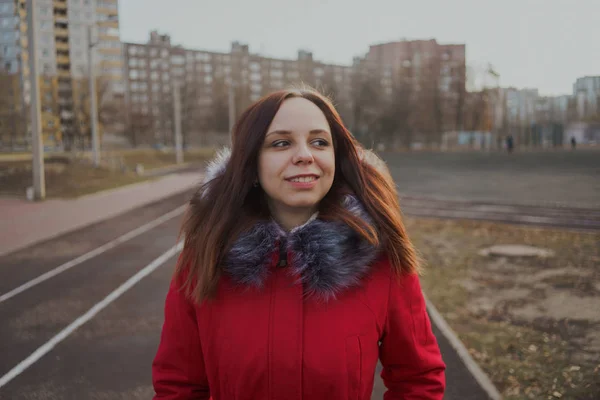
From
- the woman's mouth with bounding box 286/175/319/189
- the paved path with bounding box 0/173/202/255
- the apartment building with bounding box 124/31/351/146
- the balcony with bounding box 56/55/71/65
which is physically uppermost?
the apartment building with bounding box 124/31/351/146

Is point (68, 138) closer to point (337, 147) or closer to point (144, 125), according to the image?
point (144, 125)

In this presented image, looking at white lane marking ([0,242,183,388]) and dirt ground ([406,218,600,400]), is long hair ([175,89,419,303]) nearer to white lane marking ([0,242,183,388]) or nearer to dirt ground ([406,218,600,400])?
dirt ground ([406,218,600,400])

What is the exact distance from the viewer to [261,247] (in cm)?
198

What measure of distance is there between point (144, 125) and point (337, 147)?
68.1 metres

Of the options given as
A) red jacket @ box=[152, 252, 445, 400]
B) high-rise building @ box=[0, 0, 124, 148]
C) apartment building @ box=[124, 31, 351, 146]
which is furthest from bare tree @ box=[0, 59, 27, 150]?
apartment building @ box=[124, 31, 351, 146]

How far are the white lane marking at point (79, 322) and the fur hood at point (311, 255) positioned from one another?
7.02 ft

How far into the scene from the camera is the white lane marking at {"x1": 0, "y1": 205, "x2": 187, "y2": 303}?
825cm

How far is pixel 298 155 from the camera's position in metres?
1.95

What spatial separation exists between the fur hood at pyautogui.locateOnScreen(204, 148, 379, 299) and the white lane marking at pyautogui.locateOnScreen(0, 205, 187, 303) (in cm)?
702

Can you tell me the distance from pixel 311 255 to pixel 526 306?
243 inches

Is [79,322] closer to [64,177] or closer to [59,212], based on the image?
[59,212]

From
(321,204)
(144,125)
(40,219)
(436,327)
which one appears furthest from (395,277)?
(144,125)

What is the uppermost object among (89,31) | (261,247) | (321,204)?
(89,31)

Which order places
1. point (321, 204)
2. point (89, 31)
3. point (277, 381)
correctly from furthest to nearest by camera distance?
point (89, 31), point (321, 204), point (277, 381)
